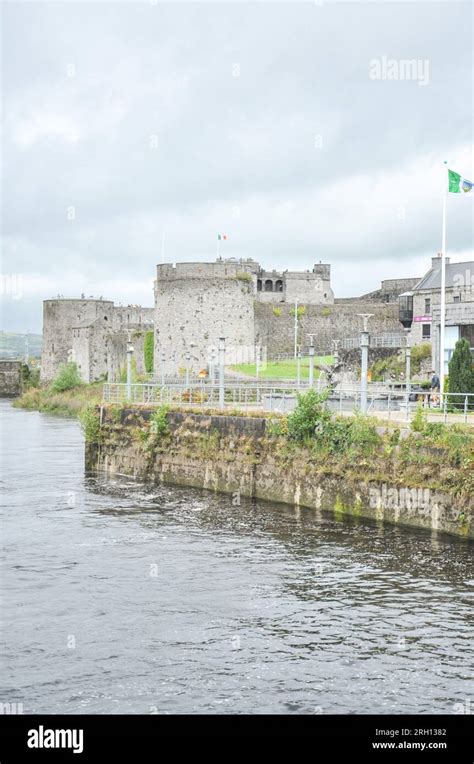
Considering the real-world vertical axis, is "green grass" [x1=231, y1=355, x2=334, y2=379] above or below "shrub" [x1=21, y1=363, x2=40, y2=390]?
above

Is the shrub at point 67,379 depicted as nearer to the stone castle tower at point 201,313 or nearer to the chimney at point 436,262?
the stone castle tower at point 201,313

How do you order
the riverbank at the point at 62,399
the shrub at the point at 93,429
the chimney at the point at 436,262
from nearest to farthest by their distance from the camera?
the shrub at the point at 93,429
the chimney at the point at 436,262
the riverbank at the point at 62,399

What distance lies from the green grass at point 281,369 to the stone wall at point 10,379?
53085mm

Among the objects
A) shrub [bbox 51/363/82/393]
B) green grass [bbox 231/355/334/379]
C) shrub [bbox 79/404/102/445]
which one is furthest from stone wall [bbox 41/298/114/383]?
shrub [bbox 79/404/102/445]

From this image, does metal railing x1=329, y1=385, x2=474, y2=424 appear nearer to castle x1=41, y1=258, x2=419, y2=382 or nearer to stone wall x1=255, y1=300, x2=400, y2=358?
castle x1=41, y1=258, x2=419, y2=382

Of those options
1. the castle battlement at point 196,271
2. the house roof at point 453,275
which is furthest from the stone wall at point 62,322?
the house roof at point 453,275

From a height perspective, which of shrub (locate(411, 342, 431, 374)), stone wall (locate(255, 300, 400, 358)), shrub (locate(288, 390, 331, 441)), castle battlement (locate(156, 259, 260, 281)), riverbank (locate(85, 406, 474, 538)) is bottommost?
riverbank (locate(85, 406, 474, 538))

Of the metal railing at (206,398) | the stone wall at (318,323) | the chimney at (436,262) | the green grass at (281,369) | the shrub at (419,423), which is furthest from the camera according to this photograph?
the stone wall at (318,323)

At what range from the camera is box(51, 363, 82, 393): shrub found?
83.3 m

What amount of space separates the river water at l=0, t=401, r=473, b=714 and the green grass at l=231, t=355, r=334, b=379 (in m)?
29.4

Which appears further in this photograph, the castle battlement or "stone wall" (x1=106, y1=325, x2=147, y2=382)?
"stone wall" (x1=106, y1=325, x2=147, y2=382)

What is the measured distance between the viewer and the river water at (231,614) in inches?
502

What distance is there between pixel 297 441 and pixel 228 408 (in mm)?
5334
